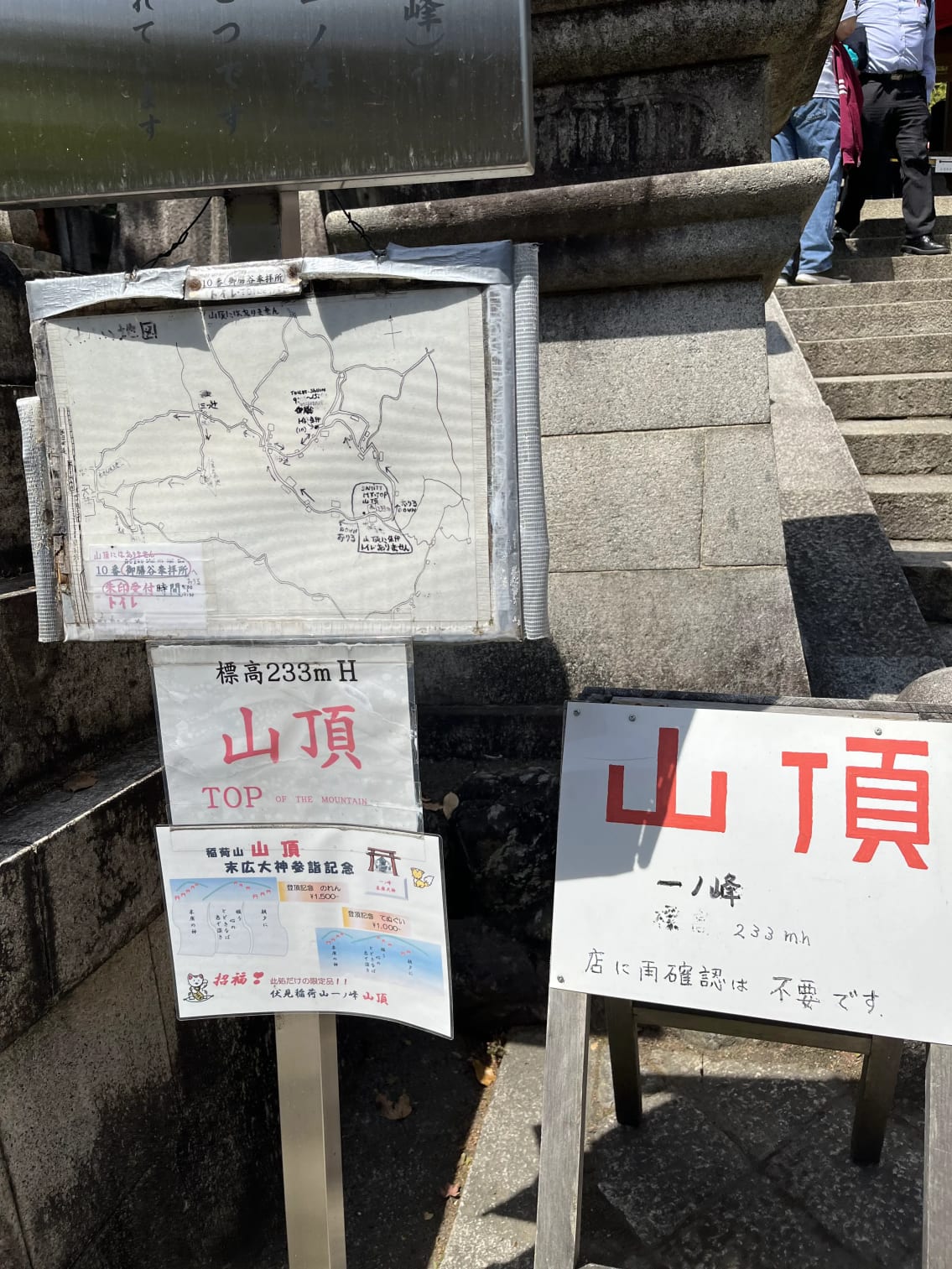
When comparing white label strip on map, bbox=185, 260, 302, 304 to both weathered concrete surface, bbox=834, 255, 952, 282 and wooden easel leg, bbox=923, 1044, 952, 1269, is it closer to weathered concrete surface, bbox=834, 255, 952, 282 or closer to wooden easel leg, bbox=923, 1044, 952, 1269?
wooden easel leg, bbox=923, 1044, 952, 1269

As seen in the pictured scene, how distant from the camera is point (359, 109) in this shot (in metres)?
1.50

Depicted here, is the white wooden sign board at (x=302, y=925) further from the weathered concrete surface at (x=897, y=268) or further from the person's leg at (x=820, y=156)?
the weathered concrete surface at (x=897, y=268)

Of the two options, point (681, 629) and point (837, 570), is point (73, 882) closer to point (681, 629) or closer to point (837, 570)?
point (681, 629)

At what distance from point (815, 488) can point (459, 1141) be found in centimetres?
348

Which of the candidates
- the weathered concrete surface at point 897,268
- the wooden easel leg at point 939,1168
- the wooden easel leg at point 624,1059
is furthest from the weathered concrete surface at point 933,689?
the weathered concrete surface at point 897,268

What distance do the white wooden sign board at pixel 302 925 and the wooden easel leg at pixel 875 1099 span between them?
1.15 metres

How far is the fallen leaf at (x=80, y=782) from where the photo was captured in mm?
2223

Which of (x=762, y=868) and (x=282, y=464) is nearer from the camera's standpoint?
(x=282, y=464)

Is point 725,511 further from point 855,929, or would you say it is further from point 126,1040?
point 126,1040

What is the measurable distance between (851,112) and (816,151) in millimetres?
461

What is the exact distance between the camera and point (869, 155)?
24.3 ft

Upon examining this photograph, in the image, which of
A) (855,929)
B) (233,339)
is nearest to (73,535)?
(233,339)

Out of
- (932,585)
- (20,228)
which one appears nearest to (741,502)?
(932,585)

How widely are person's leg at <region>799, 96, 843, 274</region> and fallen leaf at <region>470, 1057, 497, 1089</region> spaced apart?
6.54 m
